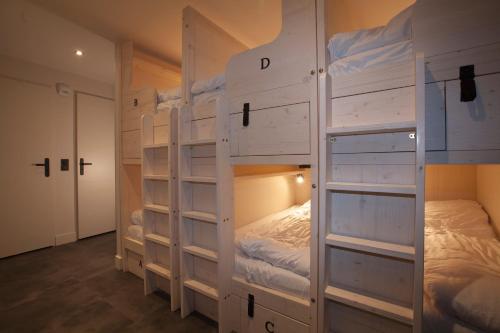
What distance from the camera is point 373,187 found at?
40.9 inches

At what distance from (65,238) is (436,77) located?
4.88 meters

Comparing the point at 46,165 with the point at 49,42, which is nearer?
the point at 49,42

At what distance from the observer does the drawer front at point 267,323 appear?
1.37 meters

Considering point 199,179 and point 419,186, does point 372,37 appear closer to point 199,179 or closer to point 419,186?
point 419,186

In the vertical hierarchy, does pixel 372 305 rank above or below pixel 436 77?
below

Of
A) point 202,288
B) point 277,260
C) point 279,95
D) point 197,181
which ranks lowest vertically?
point 202,288

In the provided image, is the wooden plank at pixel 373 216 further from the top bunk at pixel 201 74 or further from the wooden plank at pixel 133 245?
the wooden plank at pixel 133 245

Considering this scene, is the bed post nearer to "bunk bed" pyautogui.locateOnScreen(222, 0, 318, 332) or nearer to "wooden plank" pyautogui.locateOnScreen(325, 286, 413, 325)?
"wooden plank" pyautogui.locateOnScreen(325, 286, 413, 325)

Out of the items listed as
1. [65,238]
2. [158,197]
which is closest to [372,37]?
[158,197]

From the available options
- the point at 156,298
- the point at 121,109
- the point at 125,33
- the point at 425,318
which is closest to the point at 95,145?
the point at 121,109

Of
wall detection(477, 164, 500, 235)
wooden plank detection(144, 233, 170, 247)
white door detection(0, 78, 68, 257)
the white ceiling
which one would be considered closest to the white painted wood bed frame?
wooden plank detection(144, 233, 170, 247)

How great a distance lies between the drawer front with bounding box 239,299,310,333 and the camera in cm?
137

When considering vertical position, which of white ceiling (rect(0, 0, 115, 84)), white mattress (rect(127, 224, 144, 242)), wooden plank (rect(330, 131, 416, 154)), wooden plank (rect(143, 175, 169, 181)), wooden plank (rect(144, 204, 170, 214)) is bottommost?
white mattress (rect(127, 224, 144, 242))

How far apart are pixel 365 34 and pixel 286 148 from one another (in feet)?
2.38
